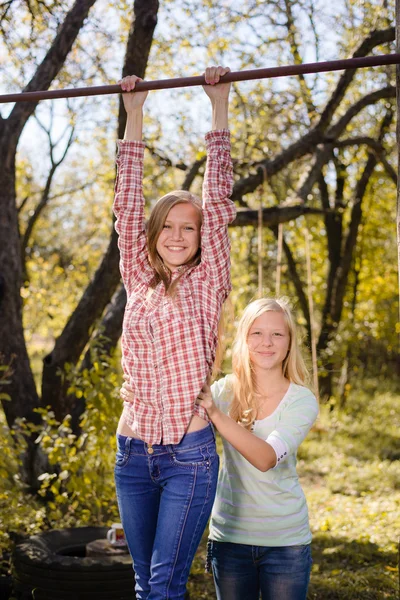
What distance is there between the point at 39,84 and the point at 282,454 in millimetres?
2990

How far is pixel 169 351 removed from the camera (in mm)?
2176

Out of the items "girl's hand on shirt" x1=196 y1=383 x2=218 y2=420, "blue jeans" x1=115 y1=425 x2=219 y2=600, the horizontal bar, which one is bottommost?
"blue jeans" x1=115 y1=425 x2=219 y2=600

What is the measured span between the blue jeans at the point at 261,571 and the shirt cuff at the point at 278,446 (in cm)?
28

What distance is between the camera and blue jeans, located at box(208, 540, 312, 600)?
2.16 meters

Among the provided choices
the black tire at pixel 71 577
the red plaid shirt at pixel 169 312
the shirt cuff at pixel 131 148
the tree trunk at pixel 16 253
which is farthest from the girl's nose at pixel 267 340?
the tree trunk at pixel 16 253

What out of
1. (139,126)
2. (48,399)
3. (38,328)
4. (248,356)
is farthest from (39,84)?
(38,328)

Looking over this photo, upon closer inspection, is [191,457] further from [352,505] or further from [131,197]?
[352,505]

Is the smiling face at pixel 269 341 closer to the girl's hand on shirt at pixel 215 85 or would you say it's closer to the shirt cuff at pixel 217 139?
the shirt cuff at pixel 217 139

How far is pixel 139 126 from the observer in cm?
240

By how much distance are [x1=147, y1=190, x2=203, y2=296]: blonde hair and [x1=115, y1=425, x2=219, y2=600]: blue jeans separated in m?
0.50

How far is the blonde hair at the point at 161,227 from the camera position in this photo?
2354mm

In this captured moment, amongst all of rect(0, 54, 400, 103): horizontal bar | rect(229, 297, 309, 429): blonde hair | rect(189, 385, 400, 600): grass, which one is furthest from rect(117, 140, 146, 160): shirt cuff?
rect(189, 385, 400, 600): grass

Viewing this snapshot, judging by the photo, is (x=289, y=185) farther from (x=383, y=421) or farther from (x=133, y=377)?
(x=133, y=377)

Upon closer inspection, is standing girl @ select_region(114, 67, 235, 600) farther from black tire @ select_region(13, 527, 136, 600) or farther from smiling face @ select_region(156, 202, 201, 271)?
black tire @ select_region(13, 527, 136, 600)
